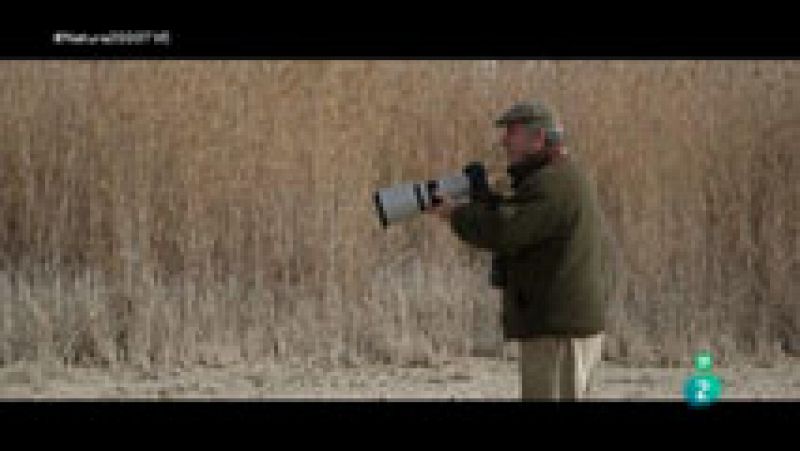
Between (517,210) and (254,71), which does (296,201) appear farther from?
(517,210)

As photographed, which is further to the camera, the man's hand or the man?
the man's hand

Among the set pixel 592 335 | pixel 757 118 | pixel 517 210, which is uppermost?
pixel 757 118

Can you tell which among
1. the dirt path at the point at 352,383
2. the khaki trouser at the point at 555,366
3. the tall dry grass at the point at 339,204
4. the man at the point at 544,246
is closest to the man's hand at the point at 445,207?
the man at the point at 544,246

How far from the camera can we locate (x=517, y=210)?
527cm

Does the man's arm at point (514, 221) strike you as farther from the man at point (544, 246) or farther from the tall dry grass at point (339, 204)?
the tall dry grass at point (339, 204)

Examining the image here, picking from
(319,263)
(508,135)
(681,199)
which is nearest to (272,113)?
(319,263)

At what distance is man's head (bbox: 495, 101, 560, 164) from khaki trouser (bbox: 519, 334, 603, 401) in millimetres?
636

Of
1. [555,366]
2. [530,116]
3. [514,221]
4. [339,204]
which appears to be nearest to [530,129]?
[530,116]

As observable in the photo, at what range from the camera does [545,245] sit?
5.34 metres

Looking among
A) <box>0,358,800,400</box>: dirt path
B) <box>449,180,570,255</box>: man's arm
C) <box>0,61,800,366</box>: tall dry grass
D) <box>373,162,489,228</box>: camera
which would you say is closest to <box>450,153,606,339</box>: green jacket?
<box>449,180,570,255</box>: man's arm

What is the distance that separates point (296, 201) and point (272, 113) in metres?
0.56

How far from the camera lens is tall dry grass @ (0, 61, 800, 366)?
335 inches

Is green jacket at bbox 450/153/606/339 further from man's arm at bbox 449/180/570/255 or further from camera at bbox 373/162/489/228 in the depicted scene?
camera at bbox 373/162/489/228

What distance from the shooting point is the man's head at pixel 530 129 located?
5.32 meters
